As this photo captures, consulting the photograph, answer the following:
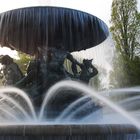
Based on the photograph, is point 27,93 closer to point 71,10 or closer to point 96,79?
point 71,10

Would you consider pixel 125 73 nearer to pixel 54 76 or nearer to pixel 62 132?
pixel 54 76

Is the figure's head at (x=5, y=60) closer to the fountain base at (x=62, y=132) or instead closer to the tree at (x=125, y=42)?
the fountain base at (x=62, y=132)

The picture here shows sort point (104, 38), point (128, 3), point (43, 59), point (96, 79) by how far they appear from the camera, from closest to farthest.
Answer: point (43, 59) < point (104, 38) < point (96, 79) < point (128, 3)

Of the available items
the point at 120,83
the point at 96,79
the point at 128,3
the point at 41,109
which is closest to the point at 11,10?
the point at 41,109

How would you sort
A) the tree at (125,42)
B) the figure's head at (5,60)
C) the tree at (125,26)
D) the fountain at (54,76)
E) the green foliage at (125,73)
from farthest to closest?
the tree at (125,26) < the tree at (125,42) < the green foliage at (125,73) < the figure's head at (5,60) < the fountain at (54,76)

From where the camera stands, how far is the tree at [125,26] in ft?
98.4

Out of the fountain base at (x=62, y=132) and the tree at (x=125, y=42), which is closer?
the fountain base at (x=62, y=132)

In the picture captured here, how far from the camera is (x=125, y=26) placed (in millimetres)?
30734

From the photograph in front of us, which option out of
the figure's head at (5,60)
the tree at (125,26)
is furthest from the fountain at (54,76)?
the tree at (125,26)

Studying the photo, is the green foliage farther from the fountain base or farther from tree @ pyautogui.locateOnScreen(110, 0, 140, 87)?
the fountain base

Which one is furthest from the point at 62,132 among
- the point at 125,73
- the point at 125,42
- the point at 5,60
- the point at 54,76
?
the point at 125,42

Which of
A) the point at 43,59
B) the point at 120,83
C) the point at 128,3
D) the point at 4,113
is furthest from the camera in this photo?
the point at 128,3

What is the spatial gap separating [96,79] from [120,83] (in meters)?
4.20

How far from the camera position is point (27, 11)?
1197 centimetres
